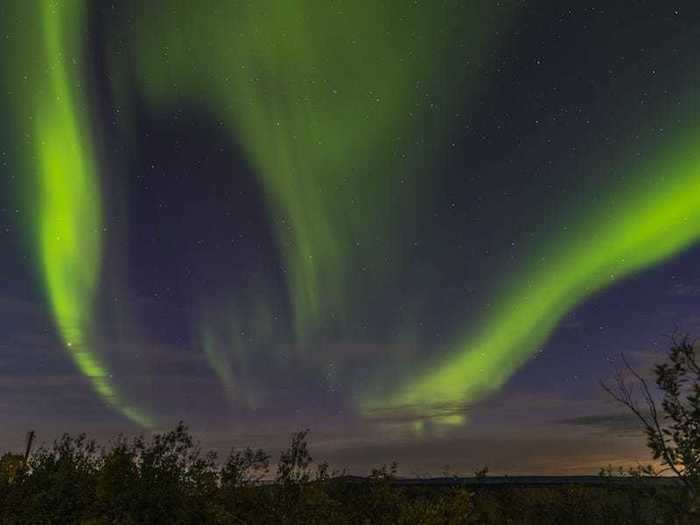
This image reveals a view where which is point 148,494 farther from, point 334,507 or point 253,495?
point 334,507

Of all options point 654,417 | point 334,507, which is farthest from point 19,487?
point 654,417

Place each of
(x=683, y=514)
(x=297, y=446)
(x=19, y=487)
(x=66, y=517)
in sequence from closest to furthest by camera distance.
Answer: (x=683, y=514), (x=297, y=446), (x=66, y=517), (x=19, y=487)

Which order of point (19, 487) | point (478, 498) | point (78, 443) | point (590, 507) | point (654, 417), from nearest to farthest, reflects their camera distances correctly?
point (654, 417) < point (19, 487) < point (78, 443) < point (590, 507) < point (478, 498)

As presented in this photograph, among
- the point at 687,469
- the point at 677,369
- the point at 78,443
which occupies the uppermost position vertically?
the point at 78,443

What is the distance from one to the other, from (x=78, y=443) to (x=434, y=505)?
17.5 m

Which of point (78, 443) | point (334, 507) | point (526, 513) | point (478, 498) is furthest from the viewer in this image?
point (478, 498)

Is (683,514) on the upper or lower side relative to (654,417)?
lower

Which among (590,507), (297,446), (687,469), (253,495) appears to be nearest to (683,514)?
(687,469)

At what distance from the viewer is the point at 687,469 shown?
24.4ft

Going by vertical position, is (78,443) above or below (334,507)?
above

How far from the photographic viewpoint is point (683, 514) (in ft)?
23.7

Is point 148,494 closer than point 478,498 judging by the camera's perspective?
Yes

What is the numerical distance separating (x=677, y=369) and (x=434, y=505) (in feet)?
19.7

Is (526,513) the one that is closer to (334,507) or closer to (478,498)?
(478,498)
